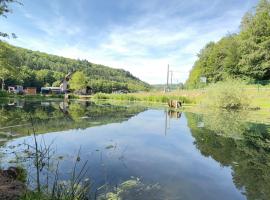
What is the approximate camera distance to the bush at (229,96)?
33.5 meters

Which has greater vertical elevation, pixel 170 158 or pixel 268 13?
pixel 268 13

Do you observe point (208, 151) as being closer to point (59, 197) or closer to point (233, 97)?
point (59, 197)

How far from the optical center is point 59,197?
170 inches

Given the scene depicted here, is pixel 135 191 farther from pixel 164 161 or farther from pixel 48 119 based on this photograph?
pixel 48 119

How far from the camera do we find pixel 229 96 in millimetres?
34719

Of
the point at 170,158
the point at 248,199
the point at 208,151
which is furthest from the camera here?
the point at 208,151

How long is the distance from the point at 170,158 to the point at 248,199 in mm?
3927

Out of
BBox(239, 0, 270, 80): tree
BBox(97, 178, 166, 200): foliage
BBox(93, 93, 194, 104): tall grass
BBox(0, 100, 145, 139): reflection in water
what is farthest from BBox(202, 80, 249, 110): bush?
BBox(97, 178, 166, 200): foliage

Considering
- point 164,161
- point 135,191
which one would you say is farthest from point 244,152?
point 135,191

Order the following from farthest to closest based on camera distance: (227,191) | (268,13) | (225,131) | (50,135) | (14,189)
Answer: (268,13) → (225,131) → (50,135) → (227,191) → (14,189)

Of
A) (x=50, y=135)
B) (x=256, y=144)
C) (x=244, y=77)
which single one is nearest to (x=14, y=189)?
(x=50, y=135)

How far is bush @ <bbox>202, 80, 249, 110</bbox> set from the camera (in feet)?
110

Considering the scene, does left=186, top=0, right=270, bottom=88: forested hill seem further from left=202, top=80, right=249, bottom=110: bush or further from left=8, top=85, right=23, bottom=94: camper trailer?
left=8, top=85, right=23, bottom=94: camper trailer

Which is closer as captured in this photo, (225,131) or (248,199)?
(248,199)
